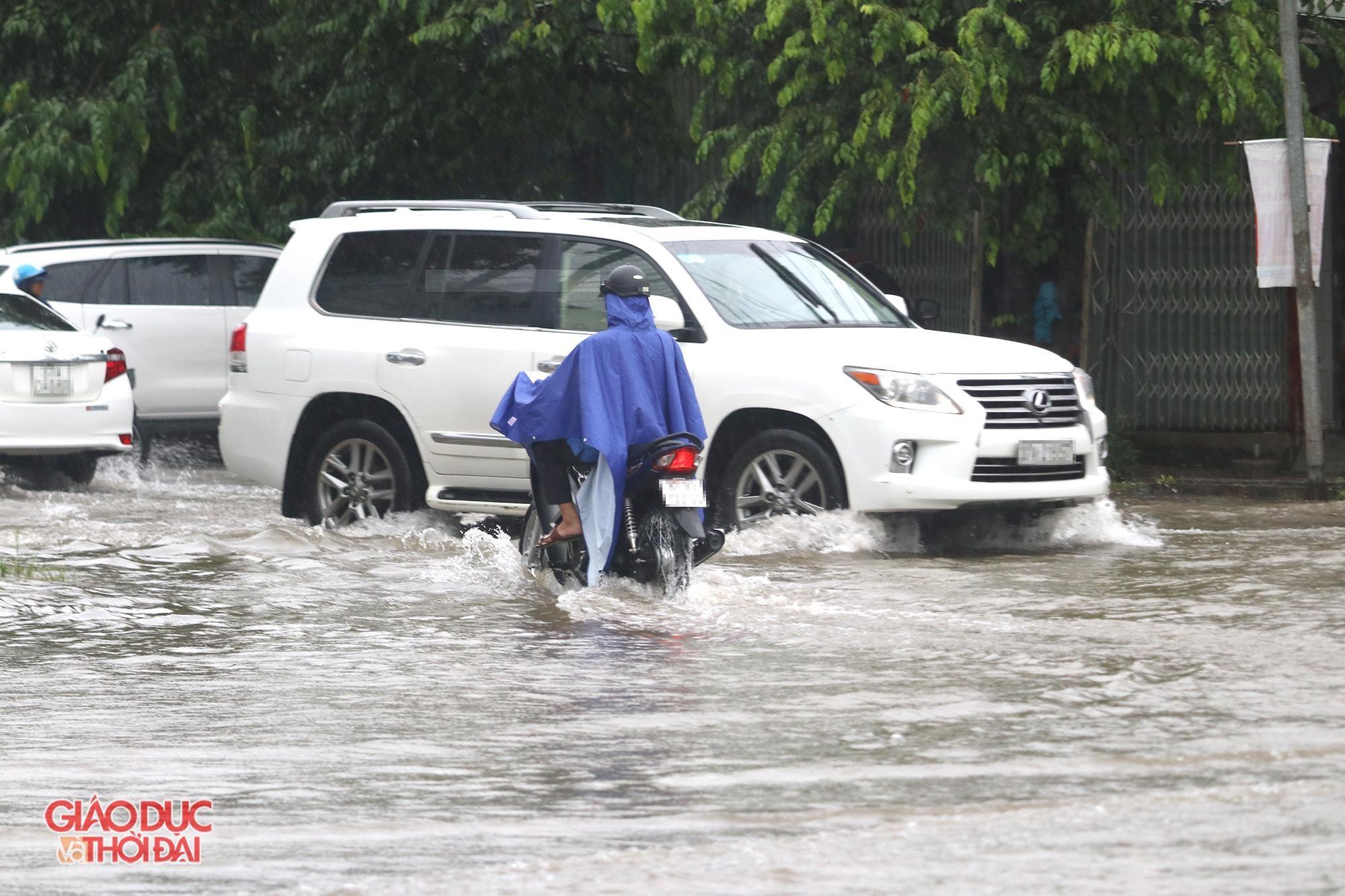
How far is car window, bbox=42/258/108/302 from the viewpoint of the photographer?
1702cm

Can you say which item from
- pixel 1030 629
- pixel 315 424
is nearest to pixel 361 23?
pixel 315 424

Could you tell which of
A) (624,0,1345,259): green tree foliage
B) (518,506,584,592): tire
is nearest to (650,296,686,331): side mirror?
(518,506,584,592): tire

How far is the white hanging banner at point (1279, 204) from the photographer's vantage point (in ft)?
46.4

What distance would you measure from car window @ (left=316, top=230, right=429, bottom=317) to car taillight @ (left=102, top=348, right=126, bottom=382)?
10.7ft

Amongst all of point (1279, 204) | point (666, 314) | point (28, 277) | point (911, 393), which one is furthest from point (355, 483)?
point (1279, 204)

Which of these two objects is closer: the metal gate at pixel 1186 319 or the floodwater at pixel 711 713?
the floodwater at pixel 711 713

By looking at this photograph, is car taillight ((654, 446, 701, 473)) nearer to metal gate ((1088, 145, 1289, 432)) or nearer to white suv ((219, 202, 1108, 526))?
white suv ((219, 202, 1108, 526))

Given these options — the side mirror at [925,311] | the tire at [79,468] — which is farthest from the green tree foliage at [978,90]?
the tire at [79,468]

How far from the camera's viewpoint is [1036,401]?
35.9ft

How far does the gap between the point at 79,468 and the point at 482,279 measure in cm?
519

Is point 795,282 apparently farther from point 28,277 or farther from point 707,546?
point 28,277

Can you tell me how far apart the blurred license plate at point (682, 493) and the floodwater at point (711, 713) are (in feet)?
1.50

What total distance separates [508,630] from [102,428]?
7.10m

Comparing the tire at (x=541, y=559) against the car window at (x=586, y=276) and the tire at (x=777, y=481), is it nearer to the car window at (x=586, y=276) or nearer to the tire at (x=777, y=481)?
the tire at (x=777, y=481)
